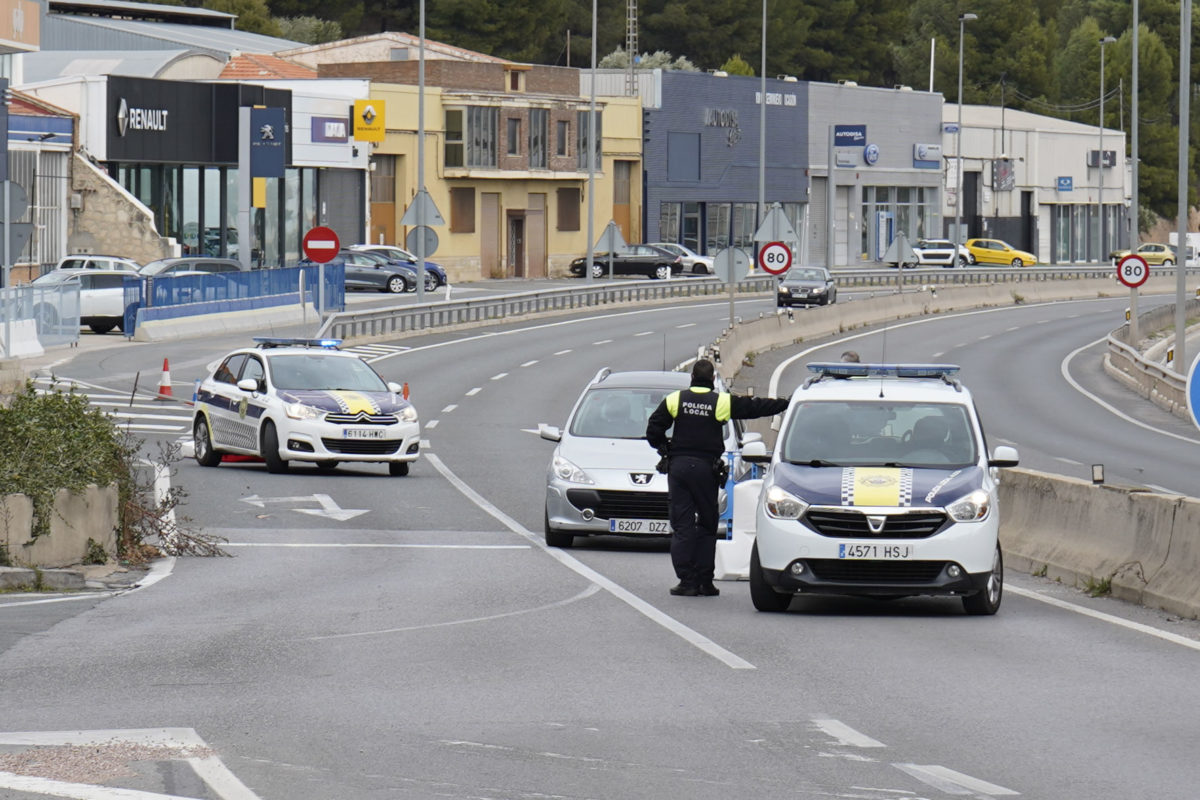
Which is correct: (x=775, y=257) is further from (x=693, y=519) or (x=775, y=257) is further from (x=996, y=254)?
(x=996, y=254)

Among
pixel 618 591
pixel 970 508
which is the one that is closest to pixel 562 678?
pixel 970 508

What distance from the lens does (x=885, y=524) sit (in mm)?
13281

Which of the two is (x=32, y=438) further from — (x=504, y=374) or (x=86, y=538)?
(x=504, y=374)

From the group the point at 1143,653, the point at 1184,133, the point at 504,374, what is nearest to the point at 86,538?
the point at 1143,653

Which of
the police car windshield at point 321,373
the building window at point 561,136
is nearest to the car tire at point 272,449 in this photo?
the police car windshield at point 321,373

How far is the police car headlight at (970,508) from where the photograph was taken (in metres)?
13.4

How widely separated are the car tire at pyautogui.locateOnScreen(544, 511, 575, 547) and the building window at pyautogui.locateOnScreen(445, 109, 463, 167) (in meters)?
62.7

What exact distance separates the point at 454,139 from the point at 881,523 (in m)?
68.2

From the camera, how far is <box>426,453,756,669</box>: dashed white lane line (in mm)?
11836

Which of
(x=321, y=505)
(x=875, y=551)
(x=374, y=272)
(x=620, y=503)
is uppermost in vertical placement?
(x=374, y=272)

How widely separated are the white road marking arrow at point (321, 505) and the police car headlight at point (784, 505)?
832cm

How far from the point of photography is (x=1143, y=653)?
1212cm

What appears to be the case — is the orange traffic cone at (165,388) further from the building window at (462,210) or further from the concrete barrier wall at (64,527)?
the building window at (462,210)

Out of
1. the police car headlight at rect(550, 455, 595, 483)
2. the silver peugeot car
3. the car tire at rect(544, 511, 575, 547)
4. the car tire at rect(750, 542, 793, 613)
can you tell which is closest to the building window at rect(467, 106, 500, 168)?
the silver peugeot car
